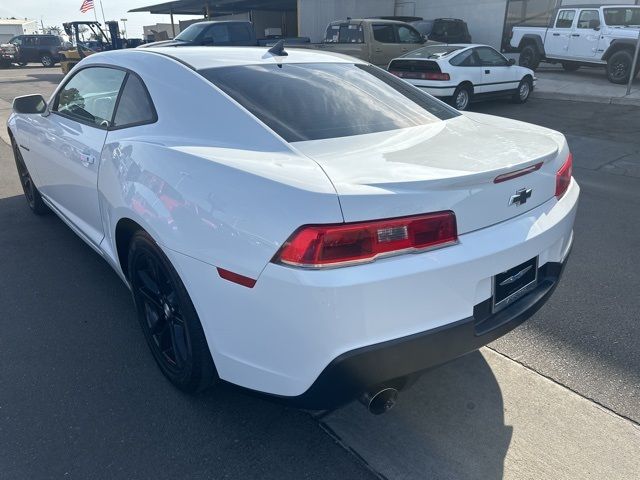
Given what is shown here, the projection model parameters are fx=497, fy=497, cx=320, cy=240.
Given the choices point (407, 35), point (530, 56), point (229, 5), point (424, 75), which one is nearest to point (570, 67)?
point (530, 56)

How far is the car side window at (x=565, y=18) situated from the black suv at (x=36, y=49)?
86.5 feet

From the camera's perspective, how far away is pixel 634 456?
2.10m

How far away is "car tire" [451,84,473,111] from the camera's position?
1058 cm

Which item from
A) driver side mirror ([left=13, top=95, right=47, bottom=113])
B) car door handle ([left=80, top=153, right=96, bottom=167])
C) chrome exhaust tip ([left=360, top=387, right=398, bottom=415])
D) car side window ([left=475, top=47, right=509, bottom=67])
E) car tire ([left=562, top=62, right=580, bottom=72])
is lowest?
car tire ([left=562, top=62, right=580, bottom=72])

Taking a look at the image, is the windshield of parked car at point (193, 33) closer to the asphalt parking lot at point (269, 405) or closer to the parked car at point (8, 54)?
the asphalt parking lot at point (269, 405)

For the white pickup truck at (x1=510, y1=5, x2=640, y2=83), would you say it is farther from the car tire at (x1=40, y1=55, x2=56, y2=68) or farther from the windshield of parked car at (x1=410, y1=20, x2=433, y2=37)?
the car tire at (x1=40, y1=55, x2=56, y2=68)

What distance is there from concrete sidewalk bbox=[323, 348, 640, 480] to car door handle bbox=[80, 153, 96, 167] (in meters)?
1.95

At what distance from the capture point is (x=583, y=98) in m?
12.3

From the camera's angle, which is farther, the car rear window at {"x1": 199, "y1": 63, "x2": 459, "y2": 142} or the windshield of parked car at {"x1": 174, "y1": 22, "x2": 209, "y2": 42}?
the windshield of parked car at {"x1": 174, "y1": 22, "x2": 209, "y2": 42}

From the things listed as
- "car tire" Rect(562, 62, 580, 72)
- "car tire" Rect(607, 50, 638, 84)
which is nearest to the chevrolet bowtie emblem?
"car tire" Rect(607, 50, 638, 84)

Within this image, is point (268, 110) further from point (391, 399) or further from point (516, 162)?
point (391, 399)

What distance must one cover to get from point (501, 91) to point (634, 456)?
10744 mm

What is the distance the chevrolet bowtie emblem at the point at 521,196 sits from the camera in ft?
6.65

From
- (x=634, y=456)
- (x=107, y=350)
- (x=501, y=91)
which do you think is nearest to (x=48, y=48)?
(x=501, y=91)
